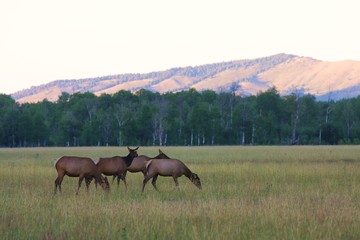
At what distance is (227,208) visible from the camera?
14.3 meters

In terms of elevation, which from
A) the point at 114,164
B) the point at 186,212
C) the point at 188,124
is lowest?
the point at 188,124

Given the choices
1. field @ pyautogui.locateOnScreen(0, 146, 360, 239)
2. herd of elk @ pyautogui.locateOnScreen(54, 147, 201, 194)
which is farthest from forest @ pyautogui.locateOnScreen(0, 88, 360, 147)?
field @ pyautogui.locateOnScreen(0, 146, 360, 239)

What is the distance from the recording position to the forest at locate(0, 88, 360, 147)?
10288 cm

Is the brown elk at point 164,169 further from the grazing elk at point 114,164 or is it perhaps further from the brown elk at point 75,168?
the brown elk at point 75,168

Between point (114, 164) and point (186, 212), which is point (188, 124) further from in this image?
point (186, 212)

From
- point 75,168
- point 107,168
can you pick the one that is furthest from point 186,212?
point 107,168

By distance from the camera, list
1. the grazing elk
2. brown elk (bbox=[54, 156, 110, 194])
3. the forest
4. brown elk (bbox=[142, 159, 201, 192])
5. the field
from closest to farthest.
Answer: the field < brown elk (bbox=[54, 156, 110, 194]) < brown elk (bbox=[142, 159, 201, 192]) < the grazing elk < the forest

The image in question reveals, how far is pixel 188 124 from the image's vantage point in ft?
344

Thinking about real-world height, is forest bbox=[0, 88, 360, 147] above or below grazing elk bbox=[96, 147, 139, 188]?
below

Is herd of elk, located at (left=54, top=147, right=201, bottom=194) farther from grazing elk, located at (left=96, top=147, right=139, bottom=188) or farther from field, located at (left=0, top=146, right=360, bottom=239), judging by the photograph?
field, located at (left=0, top=146, right=360, bottom=239)

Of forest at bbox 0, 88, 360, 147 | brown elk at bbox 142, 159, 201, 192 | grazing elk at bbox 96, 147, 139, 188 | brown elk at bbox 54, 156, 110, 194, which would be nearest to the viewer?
brown elk at bbox 54, 156, 110, 194

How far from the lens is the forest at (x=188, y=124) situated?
102875 millimetres

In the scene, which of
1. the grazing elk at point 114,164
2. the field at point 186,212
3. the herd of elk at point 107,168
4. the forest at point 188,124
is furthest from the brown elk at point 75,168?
the forest at point 188,124

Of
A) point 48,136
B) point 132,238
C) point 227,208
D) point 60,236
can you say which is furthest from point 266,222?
point 48,136
